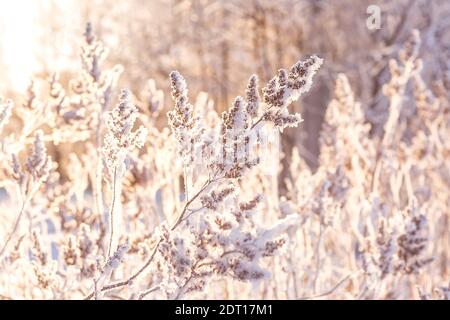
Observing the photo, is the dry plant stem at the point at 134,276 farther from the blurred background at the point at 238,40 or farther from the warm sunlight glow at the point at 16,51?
the blurred background at the point at 238,40

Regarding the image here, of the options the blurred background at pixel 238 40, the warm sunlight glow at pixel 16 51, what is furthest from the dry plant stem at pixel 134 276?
the blurred background at pixel 238 40

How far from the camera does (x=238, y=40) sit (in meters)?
9.25

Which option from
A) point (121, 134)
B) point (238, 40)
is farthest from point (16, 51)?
point (121, 134)

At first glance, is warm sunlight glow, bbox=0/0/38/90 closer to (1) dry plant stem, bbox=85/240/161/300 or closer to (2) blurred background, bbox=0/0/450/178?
(2) blurred background, bbox=0/0/450/178

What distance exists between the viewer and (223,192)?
4.41 ft

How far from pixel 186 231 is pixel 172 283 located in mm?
169

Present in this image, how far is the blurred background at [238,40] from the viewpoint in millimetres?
8156

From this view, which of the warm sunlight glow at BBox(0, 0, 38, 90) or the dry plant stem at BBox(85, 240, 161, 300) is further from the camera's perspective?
→ the warm sunlight glow at BBox(0, 0, 38, 90)

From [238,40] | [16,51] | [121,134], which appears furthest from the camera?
[238,40]

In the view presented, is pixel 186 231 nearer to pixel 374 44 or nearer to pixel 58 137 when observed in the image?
pixel 58 137

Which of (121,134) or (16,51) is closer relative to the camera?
(121,134)

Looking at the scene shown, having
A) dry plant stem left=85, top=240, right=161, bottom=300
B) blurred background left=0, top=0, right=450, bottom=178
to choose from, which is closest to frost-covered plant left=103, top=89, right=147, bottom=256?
dry plant stem left=85, top=240, right=161, bottom=300

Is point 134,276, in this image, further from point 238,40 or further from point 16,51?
A: point 238,40

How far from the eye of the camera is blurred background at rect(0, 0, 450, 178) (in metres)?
8.16
